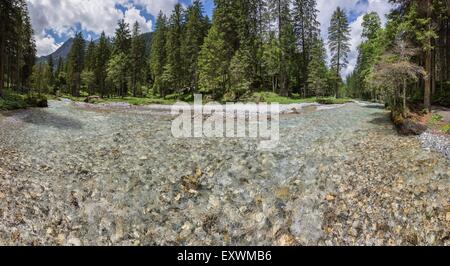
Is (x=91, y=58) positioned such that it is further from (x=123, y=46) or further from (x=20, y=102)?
(x=20, y=102)

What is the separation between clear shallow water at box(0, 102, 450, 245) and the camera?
27.1 ft

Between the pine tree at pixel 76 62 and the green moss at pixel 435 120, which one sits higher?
the pine tree at pixel 76 62

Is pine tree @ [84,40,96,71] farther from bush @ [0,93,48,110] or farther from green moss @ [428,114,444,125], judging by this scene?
green moss @ [428,114,444,125]

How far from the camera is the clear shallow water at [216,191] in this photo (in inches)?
325

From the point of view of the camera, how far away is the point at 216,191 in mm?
10750

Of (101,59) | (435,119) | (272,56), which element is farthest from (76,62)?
(435,119)

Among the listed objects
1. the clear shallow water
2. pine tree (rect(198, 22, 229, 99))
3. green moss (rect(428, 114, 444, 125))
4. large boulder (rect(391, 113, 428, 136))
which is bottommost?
the clear shallow water

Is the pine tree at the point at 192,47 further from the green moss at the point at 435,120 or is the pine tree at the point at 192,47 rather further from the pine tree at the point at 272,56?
the green moss at the point at 435,120

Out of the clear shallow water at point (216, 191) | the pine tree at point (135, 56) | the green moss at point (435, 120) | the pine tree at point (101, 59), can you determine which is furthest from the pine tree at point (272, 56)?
the clear shallow water at point (216, 191)

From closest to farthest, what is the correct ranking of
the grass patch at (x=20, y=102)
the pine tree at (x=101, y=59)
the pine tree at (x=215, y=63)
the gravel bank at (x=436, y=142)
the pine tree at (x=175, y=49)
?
the gravel bank at (x=436, y=142)
the grass patch at (x=20, y=102)
the pine tree at (x=215, y=63)
the pine tree at (x=175, y=49)
the pine tree at (x=101, y=59)

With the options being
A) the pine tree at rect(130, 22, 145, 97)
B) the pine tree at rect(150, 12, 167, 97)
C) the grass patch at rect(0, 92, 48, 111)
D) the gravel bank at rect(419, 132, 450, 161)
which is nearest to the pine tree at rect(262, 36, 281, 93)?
the pine tree at rect(150, 12, 167, 97)

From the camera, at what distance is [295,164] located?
13.0m
